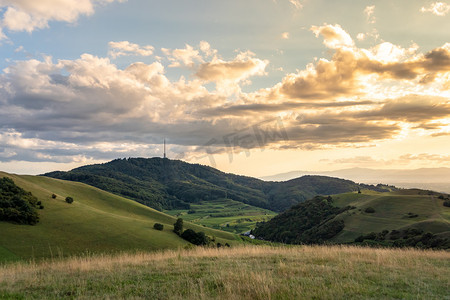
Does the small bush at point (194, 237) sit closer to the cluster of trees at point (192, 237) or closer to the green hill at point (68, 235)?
the cluster of trees at point (192, 237)

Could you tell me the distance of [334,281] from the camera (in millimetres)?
11484

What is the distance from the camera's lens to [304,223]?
159250mm

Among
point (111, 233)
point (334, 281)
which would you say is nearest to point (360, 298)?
point (334, 281)

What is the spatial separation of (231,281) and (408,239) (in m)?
73.2

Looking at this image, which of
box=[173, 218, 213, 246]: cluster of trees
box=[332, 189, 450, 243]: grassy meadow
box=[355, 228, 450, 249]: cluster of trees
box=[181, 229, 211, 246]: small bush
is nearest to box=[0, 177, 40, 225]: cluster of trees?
box=[173, 218, 213, 246]: cluster of trees

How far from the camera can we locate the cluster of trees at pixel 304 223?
430 ft

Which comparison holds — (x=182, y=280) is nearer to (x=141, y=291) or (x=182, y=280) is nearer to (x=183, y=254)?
(x=141, y=291)

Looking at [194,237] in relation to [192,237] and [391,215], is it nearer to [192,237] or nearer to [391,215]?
[192,237]

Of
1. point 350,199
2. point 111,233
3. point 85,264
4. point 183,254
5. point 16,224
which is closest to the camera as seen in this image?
point 85,264

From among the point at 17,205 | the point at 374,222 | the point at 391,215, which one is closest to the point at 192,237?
the point at 17,205

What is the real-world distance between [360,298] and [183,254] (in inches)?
534

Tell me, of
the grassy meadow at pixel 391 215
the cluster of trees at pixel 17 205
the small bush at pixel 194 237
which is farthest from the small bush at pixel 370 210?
the cluster of trees at pixel 17 205

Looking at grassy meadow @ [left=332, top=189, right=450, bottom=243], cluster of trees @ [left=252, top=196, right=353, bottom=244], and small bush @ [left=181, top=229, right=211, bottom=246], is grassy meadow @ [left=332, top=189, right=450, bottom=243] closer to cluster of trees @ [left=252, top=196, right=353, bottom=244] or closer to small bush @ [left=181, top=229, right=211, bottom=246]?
cluster of trees @ [left=252, top=196, right=353, bottom=244]

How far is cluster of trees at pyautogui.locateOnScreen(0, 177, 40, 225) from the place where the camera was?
2189 inches
